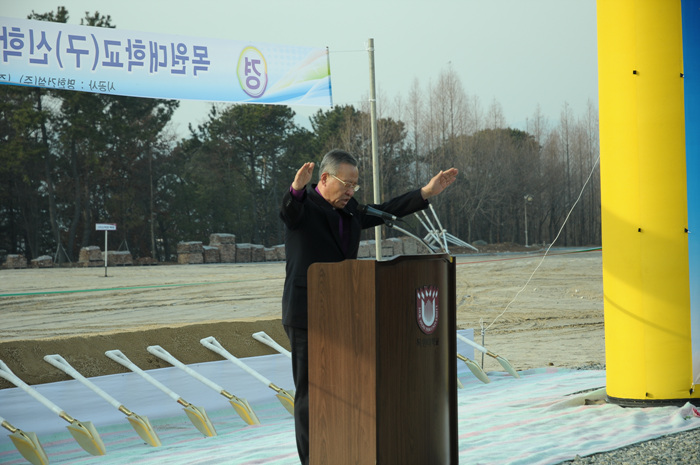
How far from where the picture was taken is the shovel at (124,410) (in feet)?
14.9

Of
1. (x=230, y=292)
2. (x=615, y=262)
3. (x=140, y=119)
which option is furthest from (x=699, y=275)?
(x=140, y=119)

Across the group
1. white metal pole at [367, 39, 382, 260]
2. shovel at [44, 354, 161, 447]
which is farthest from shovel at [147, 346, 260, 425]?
white metal pole at [367, 39, 382, 260]

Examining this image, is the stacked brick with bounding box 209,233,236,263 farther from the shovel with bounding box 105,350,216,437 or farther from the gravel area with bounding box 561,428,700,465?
the gravel area with bounding box 561,428,700,465

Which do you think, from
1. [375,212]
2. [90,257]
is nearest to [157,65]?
[375,212]

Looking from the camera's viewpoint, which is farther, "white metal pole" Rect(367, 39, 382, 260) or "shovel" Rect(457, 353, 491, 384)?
"white metal pole" Rect(367, 39, 382, 260)

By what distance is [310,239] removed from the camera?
9.70 feet

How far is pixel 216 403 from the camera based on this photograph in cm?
545

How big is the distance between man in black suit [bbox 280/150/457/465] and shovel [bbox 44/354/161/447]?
193 centimetres

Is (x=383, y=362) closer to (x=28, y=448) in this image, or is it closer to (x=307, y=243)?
(x=307, y=243)

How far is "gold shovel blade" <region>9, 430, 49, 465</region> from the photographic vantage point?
418 cm

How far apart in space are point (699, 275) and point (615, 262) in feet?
1.51

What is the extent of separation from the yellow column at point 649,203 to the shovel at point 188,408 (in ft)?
8.50

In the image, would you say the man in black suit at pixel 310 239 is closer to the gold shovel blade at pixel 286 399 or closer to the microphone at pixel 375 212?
the microphone at pixel 375 212

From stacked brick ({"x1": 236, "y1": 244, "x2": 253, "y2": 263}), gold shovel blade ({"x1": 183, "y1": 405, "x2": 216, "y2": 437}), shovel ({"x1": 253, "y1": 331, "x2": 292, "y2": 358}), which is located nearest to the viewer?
gold shovel blade ({"x1": 183, "y1": 405, "x2": 216, "y2": 437})
